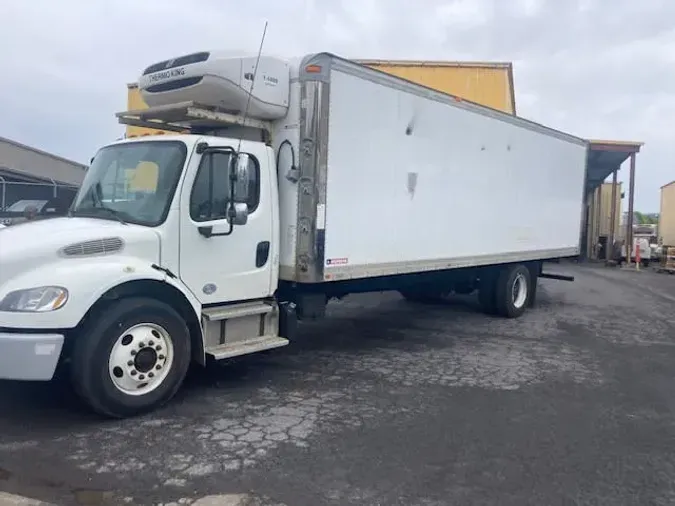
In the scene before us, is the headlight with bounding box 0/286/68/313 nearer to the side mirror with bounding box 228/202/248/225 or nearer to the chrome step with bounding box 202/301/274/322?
the chrome step with bounding box 202/301/274/322

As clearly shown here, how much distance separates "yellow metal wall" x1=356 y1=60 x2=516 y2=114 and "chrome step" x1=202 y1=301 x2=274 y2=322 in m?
16.4

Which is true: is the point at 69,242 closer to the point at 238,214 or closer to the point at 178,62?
the point at 238,214

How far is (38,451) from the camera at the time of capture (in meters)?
4.70

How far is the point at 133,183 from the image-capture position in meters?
6.16

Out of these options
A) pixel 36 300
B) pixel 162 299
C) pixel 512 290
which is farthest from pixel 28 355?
pixel 512 290

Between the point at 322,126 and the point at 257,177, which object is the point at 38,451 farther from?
the point at 322,126

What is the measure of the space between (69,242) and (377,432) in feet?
9.66

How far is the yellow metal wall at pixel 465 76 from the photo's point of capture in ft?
70.7

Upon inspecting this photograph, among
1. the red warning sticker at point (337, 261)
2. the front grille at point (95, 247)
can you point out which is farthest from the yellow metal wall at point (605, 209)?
the front grille at point (95, 247)

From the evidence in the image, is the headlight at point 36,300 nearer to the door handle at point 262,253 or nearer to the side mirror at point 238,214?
the side mirror at point 238,214

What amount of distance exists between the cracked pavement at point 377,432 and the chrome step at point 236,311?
0.76 m

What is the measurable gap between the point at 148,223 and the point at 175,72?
Result: 183cm

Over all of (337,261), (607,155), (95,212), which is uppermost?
(607,155)

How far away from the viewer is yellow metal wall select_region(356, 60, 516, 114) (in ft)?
70.7
